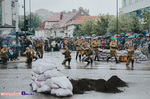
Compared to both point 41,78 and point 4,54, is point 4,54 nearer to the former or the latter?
point 4,54

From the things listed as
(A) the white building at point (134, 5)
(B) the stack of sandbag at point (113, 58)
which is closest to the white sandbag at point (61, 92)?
(B) the stack of sandbag at point (113, 58)

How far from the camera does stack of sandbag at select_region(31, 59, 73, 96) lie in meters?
9.34

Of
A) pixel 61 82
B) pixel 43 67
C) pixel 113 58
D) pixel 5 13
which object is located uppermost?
pixel 5 13

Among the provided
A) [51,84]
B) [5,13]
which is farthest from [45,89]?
[5,13]

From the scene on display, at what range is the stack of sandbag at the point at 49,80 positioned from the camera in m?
9.34

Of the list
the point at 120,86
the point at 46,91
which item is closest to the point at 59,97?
the point at 46,91

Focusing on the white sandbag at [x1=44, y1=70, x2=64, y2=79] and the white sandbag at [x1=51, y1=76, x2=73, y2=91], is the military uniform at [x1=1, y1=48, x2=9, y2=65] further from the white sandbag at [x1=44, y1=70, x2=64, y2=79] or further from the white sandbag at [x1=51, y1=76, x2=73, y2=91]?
the white sandbag at [x1=51, y1=76, x2=73, y2=91]

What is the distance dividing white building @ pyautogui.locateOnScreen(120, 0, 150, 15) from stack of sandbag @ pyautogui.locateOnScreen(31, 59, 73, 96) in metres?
43.6

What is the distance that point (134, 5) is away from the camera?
57.2m

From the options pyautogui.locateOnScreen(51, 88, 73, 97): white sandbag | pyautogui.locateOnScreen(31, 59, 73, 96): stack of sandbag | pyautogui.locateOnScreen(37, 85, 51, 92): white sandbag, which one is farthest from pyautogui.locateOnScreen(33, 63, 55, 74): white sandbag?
pyautogui.locateOnScreen(51, 88, 73, 97): white sandbag

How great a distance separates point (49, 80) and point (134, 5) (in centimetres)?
4956

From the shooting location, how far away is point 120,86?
11.5m

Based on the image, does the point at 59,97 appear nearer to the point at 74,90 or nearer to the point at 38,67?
the point at 74,90

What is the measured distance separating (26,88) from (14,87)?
0.49 metres
